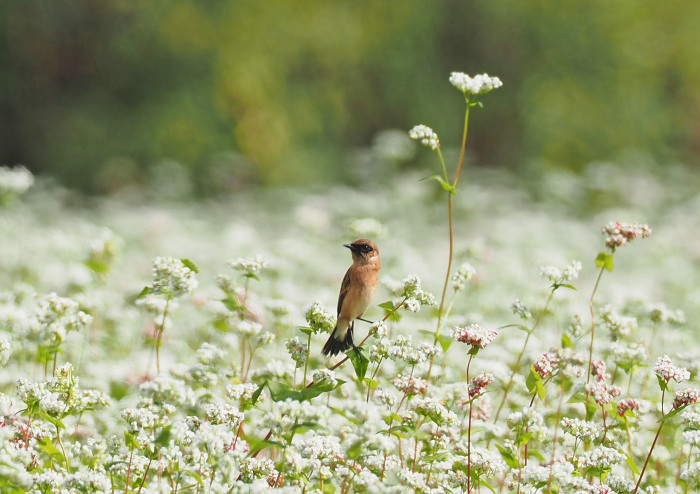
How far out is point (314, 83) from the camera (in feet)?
52.3

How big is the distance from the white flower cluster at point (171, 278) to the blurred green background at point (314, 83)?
10.5 m

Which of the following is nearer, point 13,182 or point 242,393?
point 242,393

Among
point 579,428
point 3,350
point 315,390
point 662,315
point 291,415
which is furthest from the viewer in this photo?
point 662,315

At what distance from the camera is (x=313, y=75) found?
1600 centimetres

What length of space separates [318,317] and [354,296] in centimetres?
51

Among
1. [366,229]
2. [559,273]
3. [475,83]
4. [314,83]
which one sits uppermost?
[314,83]

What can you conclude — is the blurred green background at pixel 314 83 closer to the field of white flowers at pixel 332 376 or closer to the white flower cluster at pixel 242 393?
the field of white flowers at pixel 332 376

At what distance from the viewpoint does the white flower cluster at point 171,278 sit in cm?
275

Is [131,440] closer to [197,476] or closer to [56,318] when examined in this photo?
[197,476]

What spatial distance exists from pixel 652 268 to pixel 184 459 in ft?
21.1

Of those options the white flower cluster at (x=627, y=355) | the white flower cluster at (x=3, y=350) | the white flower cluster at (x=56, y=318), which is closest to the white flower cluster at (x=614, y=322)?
the white flower cluster at (x=627, y=355)

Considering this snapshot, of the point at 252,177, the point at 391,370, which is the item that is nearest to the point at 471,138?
the point at 252,177

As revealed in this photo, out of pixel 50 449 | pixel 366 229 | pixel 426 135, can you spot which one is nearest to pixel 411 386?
pixel 426 135

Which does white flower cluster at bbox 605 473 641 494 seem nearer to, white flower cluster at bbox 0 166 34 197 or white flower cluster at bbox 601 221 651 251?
white flower cluster at bbox 601 221 651 251
